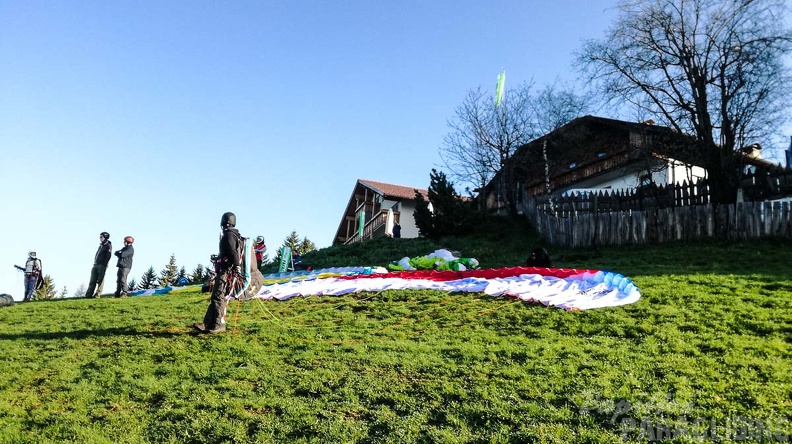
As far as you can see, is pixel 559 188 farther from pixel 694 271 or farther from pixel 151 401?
pixel 151 401

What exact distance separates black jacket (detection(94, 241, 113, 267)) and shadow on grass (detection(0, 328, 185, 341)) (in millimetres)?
5752

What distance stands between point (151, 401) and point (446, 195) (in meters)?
22.8

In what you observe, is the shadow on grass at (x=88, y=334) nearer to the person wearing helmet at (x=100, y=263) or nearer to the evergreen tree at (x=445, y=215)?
the person wearing helmet at (x=100, y=263)

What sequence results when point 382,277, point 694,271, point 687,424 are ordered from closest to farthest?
point 687,424 < point 694,271 < point 382,277

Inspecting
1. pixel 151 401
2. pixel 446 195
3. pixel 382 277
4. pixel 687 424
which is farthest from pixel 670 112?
pixel 151 401

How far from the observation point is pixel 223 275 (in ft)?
31.2

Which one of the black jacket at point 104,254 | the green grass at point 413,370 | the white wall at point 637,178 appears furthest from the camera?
the white wall at point 637,178

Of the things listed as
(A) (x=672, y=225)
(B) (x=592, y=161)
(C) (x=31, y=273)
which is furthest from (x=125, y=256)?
(B) (x=592, y=161)

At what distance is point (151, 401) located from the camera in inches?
259

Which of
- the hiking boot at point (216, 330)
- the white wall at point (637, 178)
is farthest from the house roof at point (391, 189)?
the hiking boot at point (216, 330)

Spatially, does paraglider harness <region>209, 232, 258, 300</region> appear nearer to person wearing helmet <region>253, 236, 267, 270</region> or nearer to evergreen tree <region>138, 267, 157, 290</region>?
person wearing helmet <region>253, 236, 267, 270</region>

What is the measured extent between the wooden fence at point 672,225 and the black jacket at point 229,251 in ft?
49.4

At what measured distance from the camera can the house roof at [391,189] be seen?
44.1 meters

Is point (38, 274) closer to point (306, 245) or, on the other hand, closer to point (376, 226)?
point (376, 226)
